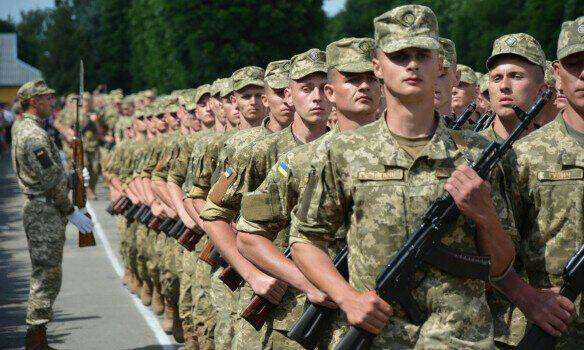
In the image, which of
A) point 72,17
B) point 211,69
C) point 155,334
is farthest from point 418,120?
point 72,17

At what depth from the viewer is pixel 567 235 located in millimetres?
5945

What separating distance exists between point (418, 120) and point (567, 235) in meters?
1.17

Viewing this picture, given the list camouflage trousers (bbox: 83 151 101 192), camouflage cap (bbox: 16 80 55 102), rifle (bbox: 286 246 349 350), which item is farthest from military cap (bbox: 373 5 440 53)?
camouflage trousers (bbox: 83 151 101 192)

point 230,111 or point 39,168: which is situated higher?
point 230,111

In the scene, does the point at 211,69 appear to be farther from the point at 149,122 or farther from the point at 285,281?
the point at 285,281

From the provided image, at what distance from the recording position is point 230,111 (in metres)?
11.3

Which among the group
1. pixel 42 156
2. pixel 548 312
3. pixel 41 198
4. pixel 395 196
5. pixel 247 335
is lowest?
pixel 41 198

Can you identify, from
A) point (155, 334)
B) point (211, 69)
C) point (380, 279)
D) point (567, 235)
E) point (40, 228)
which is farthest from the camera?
point (211, 69)

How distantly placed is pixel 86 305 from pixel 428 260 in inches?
433

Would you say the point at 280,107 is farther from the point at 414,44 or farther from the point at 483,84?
the point at 414,44

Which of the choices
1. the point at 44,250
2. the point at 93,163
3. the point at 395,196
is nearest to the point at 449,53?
the point at 395,196

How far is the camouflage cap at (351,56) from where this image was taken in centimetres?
665

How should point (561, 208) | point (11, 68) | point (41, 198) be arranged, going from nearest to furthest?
point (561, 208) < point (41, 198) < point (11, 68)

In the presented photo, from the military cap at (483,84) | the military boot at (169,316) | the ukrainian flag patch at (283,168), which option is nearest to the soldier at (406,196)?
the ukrainian flag patch at (283,168)
